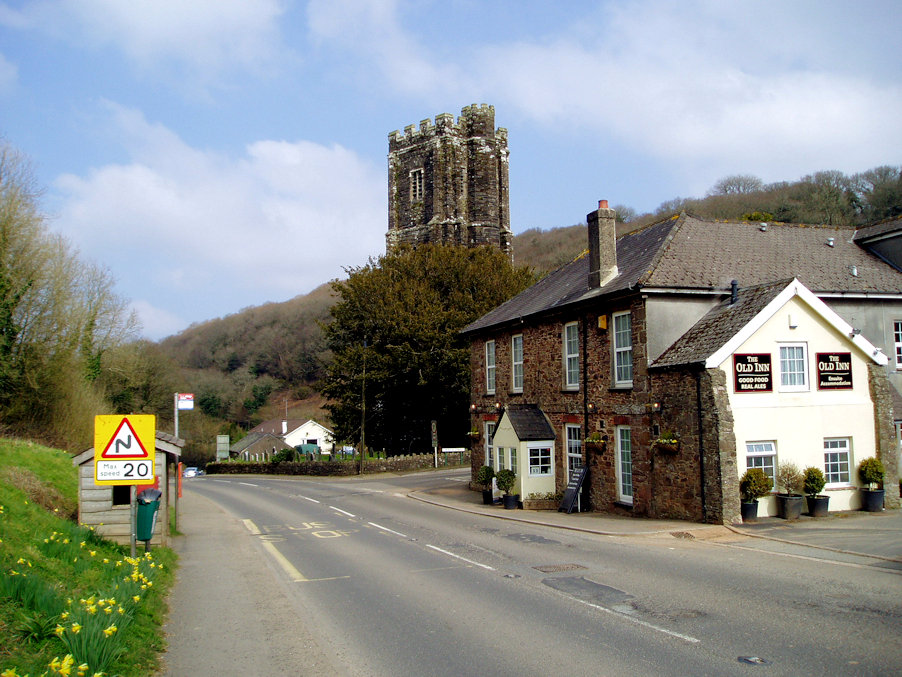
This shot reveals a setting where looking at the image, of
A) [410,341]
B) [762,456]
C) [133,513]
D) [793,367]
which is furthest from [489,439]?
[410,341]

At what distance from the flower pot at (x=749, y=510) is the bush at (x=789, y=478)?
104 centimetres

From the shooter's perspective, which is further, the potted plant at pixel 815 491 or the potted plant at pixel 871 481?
the potted plant at pixel 871 481

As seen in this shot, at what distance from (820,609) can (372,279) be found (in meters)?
43.0

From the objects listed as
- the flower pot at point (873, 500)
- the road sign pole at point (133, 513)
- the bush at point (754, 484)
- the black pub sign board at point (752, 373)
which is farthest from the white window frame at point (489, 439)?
the road sign pole at point (133, 513)

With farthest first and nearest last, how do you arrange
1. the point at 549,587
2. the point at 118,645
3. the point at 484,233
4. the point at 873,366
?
the point at 484,233 → the point at 873,366 → the point at 549,587 → the point at 118,645

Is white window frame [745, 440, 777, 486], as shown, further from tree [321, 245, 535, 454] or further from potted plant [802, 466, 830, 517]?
tree [321, 245, 535, 454]

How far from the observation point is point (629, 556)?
1316 centimetres

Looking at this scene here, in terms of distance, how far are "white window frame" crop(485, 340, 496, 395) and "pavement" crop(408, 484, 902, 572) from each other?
343 inches

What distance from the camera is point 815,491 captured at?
16.6 m

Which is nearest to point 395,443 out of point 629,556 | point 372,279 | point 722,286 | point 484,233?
point 372,279

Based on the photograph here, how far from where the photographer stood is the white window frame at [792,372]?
17.2 m

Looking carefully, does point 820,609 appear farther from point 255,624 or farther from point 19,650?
point 19,650

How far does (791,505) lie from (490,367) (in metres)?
14.0

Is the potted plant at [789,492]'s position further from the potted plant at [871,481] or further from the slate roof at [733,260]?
the slate roof at [733,260]
